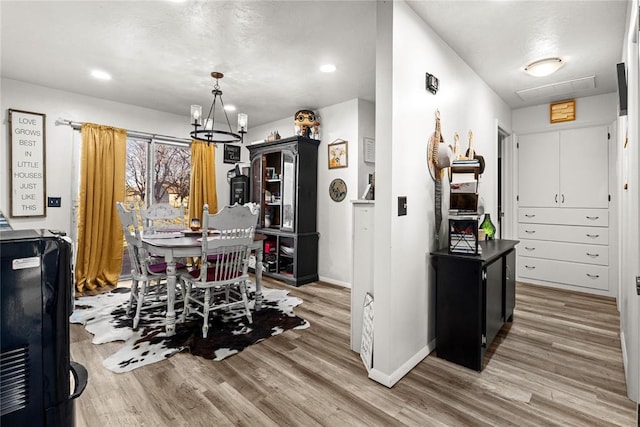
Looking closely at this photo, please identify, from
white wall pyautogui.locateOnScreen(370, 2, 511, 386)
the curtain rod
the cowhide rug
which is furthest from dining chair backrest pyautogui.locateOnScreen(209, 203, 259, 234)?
the curtain rod

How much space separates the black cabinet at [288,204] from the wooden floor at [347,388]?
1.83 m

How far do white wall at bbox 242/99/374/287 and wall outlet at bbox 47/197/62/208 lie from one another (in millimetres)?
3290

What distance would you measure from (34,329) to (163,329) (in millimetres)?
2182

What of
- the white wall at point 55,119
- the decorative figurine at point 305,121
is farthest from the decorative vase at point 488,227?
the white wall at point 55,119

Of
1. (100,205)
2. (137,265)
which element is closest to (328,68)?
(137,265)

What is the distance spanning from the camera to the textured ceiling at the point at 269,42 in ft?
7.17

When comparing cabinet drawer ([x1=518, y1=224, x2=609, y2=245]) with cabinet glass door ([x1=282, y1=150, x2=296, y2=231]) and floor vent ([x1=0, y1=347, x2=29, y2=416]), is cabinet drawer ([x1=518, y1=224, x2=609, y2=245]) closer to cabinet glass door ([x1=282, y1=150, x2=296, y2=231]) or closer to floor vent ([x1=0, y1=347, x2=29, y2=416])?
cabinet glass door ([x1=282, y1=150, x2=296, y2=231])

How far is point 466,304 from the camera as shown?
2168mm

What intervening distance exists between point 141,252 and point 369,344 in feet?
6.87

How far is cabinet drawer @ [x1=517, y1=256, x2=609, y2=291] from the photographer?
12.7ft

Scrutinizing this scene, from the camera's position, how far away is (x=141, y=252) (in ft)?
9.06

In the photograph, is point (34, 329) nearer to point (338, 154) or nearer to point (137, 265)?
point (137, 265)

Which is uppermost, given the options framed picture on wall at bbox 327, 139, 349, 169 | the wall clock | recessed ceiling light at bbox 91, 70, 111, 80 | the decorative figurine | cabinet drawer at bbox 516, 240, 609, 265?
recessed ceiling light at bbox 91, 70, 111, 80

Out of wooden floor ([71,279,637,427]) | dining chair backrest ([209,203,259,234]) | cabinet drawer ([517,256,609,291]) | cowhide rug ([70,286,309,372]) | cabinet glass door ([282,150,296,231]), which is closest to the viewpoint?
wooden floor ([71,279,637,427])
